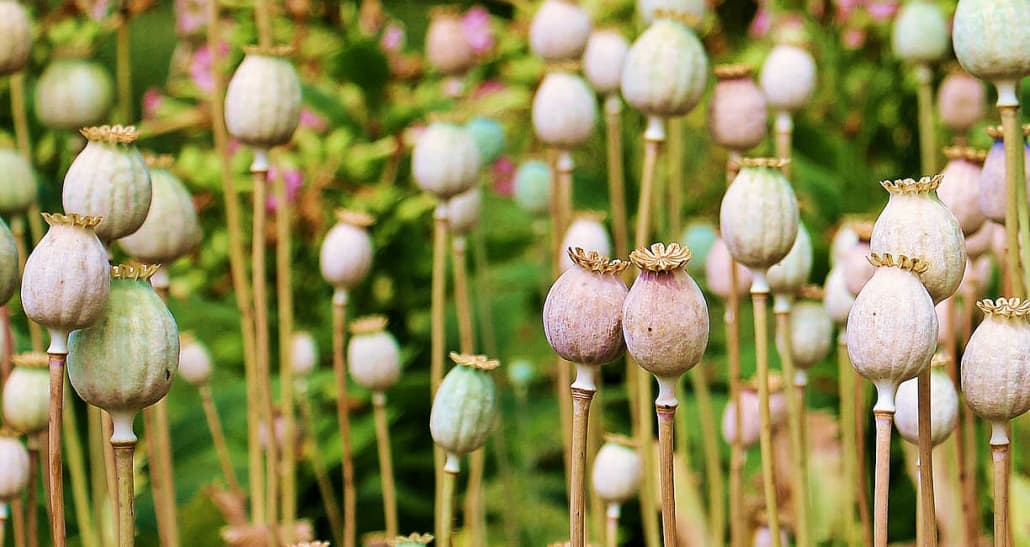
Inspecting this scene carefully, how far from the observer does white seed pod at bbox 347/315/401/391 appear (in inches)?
28.3

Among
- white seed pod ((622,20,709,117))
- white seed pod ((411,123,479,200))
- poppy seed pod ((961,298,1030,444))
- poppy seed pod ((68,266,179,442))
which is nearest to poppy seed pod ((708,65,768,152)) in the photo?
white seed pod ((622,20,709,117))

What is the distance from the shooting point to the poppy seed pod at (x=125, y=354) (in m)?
0.43

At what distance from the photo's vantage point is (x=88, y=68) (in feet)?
2.65

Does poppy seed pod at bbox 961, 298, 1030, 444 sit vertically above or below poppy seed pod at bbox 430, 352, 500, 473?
above

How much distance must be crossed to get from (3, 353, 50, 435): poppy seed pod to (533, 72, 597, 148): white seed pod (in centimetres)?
33

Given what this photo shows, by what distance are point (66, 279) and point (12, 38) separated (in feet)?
1.06

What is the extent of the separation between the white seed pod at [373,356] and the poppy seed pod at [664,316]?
32cm

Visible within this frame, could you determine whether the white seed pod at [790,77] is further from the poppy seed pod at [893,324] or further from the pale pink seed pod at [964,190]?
the poppy seed pod at [893,324]

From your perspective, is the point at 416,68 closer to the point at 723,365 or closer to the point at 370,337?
the point at 723,365

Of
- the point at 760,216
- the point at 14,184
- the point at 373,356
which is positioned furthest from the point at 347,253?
the point at 760,216

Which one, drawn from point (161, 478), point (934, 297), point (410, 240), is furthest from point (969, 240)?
point (410, 240)

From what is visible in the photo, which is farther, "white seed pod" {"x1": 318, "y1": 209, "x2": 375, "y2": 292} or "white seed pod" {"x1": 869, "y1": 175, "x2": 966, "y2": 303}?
"white seed pod" {"x1": 318, "y1": 209, "x2": 375, "y2": 292}

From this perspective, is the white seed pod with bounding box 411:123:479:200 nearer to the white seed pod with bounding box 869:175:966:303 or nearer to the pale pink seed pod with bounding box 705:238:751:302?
the pale pink seed pod with bounding box 705:238:751:302

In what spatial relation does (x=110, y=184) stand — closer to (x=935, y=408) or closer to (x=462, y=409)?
(x=462, y=409)
